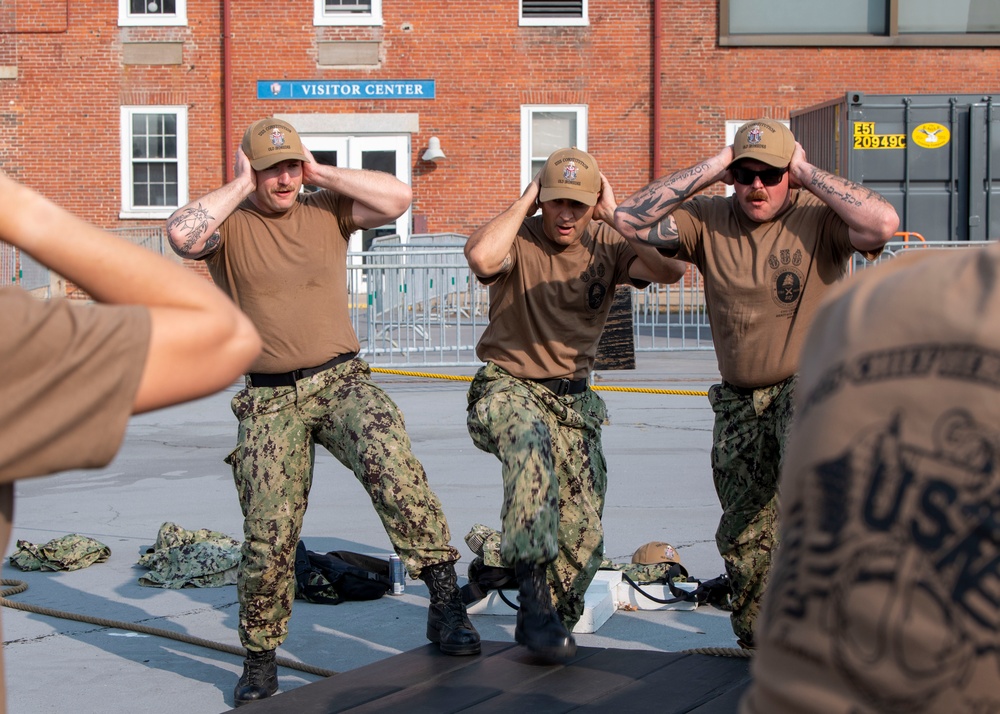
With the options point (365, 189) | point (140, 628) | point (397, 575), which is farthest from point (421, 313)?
point (365, 189)

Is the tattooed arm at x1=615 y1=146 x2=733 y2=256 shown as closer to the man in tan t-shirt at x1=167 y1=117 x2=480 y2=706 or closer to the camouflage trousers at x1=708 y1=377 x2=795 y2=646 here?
the camouflage trousers at x1=708 y1=377 x2=795 y2=646

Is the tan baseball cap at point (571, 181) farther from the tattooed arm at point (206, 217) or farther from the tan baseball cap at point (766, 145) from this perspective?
the tattooed arm at point (206, 217)

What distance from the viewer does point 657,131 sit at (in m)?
23.1


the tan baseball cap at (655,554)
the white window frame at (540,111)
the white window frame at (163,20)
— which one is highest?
the white window frame at (163,20)

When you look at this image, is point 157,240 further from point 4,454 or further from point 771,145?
point 4,454

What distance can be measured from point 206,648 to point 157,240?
18.4m

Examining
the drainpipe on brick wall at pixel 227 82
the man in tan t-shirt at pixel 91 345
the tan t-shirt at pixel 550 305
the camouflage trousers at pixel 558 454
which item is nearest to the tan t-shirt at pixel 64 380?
the man in tan t-shirt at pixel 91 345

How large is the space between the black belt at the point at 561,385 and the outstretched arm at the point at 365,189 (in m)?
0.98

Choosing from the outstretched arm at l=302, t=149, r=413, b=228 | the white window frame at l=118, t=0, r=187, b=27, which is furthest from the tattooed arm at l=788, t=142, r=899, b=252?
the white window frame at l=118, t=0, r=187, b=27

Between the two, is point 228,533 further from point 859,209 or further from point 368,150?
point 368,150

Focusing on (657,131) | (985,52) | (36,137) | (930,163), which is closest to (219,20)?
(36,137)

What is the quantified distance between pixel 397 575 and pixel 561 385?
Answer: 1813 mm

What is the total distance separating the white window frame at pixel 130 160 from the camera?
2311 cm

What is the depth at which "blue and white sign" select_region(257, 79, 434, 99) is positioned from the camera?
22.9 meters
